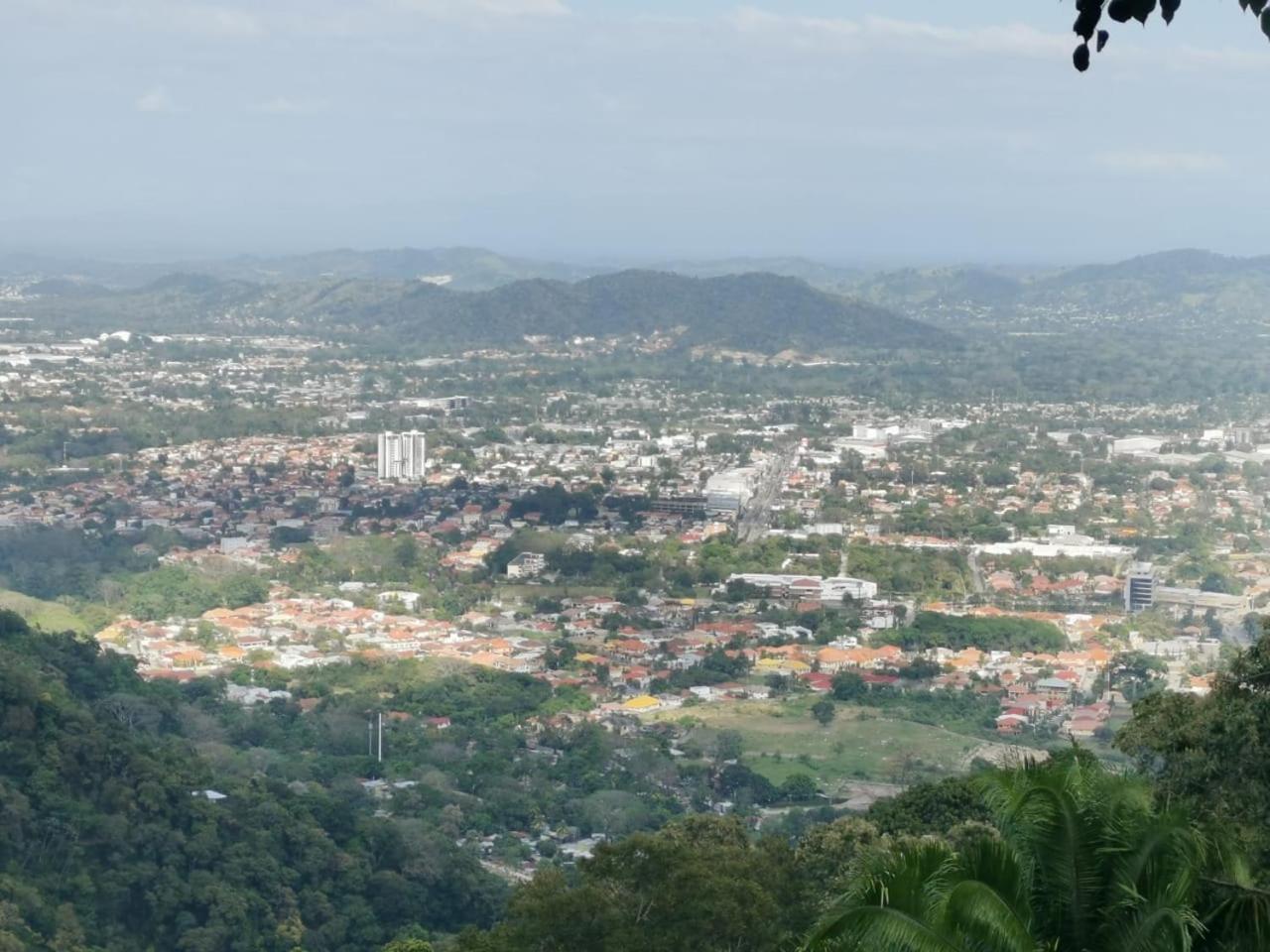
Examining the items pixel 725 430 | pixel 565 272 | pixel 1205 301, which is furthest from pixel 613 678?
pixel 565 272

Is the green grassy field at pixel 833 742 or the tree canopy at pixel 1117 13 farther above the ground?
the tree canopy at pixel 1117 13

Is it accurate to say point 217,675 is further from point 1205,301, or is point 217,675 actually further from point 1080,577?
point 1205,301

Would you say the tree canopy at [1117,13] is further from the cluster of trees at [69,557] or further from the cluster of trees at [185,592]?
the cluster of trees at [69,557]

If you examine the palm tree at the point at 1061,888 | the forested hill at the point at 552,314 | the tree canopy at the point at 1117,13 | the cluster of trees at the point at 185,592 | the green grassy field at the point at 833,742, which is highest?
the tree canopy at the point at 1117,13

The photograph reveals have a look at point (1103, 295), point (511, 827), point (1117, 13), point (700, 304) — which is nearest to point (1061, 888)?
point (1117, 13)

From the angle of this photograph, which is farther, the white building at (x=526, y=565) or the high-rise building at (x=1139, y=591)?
the white building at (x=526, y=565)

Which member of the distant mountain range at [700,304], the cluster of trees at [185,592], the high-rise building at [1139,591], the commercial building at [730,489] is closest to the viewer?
the cluster of trees at [185,592]

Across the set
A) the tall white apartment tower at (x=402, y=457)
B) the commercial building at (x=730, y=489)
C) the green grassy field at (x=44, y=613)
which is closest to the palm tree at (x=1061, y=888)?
the green grassy field at (x=44, y=613)
